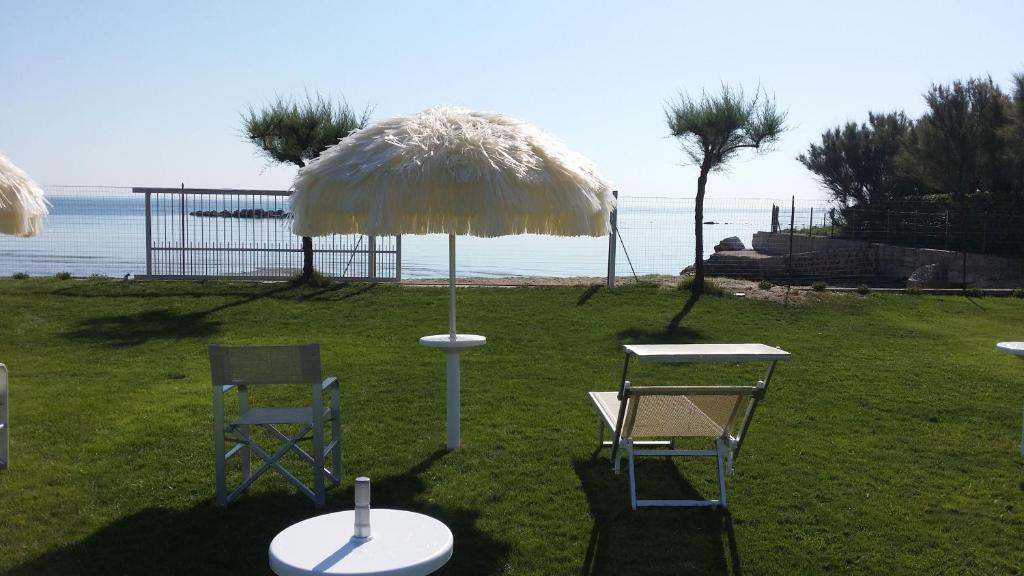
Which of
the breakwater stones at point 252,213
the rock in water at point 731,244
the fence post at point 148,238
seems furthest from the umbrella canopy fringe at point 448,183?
the rock in water at point 731,244

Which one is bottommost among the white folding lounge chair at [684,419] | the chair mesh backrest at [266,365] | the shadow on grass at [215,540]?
the shadow on grass at [215,540]

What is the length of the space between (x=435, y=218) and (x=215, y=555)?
2368mm

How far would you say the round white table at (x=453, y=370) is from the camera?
19.3 ft

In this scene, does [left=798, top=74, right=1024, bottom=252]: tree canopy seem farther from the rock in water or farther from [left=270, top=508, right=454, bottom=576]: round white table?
[left=270, top=508, right=454, bottom=576]: round white table

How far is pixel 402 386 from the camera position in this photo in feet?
26.9

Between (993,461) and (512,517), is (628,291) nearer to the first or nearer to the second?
(993,461)

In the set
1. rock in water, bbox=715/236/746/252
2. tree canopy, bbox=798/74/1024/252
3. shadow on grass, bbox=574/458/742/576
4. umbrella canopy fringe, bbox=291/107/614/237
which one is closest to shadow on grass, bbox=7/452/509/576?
shadow on grass, bbox=574/458/742/576

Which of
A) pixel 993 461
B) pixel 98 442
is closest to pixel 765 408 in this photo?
pixel 993 461

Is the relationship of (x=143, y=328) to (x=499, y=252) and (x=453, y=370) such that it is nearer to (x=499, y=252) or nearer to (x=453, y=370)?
(x=453, y=370)

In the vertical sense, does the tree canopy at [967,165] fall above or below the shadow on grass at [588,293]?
above

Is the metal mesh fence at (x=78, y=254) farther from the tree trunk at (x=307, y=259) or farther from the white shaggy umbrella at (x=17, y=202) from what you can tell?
the white shaggy umbrella at (x=17, y=202)

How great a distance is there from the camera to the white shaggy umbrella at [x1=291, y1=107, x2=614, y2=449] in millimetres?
5289

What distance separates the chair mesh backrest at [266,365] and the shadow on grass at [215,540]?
747mm

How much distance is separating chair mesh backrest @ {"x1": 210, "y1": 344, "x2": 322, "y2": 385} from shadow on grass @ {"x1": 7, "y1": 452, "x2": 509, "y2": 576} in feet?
2.45
